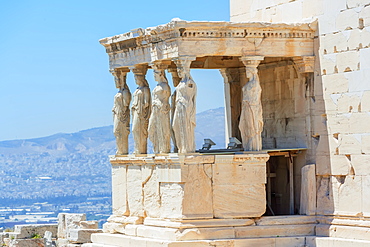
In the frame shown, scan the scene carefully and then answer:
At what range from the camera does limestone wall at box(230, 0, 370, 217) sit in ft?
85.0

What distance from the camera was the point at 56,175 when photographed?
13775cm

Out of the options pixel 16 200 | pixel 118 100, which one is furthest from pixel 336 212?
pixel 16 200

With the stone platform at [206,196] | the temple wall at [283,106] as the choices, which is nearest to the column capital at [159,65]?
the stone platform at [206,196]

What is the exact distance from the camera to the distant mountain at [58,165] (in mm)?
123312

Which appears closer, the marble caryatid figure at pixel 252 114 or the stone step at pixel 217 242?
the stone step at pixel 217 242

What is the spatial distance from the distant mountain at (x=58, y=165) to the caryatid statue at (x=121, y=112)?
266ft

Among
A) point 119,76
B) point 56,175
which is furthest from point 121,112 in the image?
point 56,175

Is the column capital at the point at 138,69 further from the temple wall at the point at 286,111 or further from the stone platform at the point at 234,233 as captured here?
the stone platform at the point at 234,233

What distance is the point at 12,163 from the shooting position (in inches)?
5802

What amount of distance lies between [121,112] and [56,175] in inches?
4310

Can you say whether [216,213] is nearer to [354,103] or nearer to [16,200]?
[354,103]

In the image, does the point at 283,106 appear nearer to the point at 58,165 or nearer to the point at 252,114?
the point at 252,114

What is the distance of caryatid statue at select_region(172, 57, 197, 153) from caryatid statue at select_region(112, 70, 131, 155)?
2.73m

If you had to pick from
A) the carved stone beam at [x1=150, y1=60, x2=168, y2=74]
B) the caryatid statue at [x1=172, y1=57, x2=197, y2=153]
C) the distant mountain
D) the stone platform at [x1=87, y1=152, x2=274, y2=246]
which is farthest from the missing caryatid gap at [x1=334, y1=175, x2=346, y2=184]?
the distant mountain
